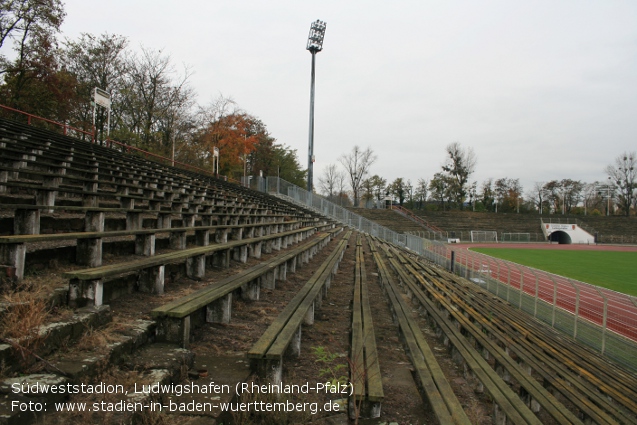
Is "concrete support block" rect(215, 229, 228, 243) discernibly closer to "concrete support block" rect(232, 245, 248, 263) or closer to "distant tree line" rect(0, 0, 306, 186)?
"concrete support block" rect(232, 245, 248, 263)

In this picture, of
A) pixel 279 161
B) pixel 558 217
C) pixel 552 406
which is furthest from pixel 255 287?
pixel 558 217

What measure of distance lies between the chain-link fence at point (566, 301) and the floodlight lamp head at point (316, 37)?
2320 centimetres

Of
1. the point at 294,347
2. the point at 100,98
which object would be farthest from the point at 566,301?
the point at 100,98

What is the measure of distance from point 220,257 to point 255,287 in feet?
3.39

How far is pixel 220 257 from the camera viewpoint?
16.6 feet

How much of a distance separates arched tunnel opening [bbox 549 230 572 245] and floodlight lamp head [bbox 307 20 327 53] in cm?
3772

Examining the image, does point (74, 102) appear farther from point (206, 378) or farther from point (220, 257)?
point (206, 378)

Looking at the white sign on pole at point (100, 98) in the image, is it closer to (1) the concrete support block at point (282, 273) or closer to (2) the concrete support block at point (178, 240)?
(2) the concrete support block at point (178, 240)

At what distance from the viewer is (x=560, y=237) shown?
48.6m

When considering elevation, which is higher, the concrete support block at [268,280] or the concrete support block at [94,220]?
the concrete support block at [94,220]

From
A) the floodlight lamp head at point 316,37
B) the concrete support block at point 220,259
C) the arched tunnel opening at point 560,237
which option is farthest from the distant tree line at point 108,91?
the arched tunnel opening at point 560,237

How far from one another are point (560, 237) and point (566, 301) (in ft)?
159

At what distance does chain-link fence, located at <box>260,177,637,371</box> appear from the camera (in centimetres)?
572

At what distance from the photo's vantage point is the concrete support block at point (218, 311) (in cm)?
327
